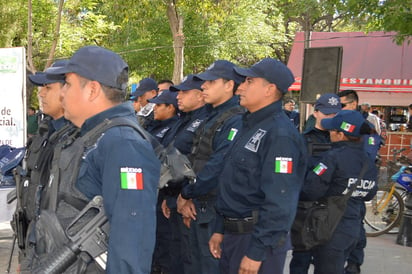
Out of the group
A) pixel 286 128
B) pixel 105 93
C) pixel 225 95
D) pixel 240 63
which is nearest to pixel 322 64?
pixel 225 95

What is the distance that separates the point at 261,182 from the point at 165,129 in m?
2.53

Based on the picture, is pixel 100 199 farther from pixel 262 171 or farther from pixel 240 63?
pixel 240 63

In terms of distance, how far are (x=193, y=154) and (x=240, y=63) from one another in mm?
23387

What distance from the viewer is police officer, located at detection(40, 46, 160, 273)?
206 cm

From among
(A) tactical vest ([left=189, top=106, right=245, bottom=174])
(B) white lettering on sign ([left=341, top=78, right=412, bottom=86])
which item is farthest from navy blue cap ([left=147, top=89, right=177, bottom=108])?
(B) white lettering on sign ([left=341, top=78, right=412, bottom=86])

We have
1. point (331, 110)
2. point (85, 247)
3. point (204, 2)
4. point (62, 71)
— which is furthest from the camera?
point (204, 2)

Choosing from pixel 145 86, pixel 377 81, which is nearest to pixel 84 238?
pixel 145 86

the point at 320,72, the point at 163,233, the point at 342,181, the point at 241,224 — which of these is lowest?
the point at 163,233

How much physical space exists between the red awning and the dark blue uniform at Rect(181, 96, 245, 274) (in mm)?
14424

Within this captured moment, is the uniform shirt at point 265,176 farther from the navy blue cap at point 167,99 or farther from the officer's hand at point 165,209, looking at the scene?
the navy blue cap at point 167,99

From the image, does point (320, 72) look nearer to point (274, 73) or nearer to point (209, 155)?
point (209, 155)

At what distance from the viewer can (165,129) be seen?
5574 millimetres

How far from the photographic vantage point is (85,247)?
2133 millimetres

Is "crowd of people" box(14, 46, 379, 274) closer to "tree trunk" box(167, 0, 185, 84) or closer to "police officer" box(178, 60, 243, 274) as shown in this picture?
"police officer" box(178, 60, 243, 274)
